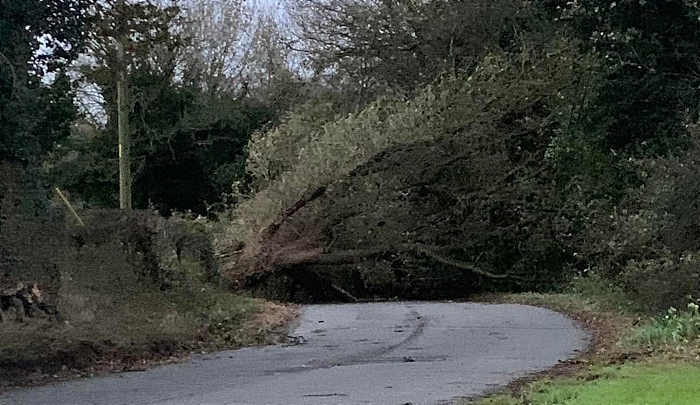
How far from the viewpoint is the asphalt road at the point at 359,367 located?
11.0 metres

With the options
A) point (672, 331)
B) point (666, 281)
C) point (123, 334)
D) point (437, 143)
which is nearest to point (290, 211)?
point (437, 143)

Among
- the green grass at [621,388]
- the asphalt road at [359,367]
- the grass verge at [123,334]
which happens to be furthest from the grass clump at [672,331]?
the grass verge at [123,334]

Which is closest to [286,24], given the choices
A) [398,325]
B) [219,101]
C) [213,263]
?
[219,101]

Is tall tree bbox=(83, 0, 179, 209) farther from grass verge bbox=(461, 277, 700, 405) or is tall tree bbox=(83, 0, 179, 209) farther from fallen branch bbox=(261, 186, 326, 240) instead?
grass verge bbox=(461, 277, 700, 405)

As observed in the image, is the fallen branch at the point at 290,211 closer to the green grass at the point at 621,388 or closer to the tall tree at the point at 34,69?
the tall tree at the point at 34,69

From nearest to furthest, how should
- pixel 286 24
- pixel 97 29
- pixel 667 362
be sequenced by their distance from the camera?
pixel 667 362, pixel 97 29, pixel 286 24

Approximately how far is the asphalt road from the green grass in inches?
34.5

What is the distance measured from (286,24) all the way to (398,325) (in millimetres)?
20576

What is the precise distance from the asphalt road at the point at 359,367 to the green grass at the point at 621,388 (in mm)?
876

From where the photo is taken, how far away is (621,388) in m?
10.2

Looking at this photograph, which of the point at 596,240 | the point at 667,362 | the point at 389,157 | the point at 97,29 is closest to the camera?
the point at 667,362

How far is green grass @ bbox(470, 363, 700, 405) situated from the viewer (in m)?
9.45

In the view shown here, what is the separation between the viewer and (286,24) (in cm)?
3741

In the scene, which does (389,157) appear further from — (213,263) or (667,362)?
(667,362)
